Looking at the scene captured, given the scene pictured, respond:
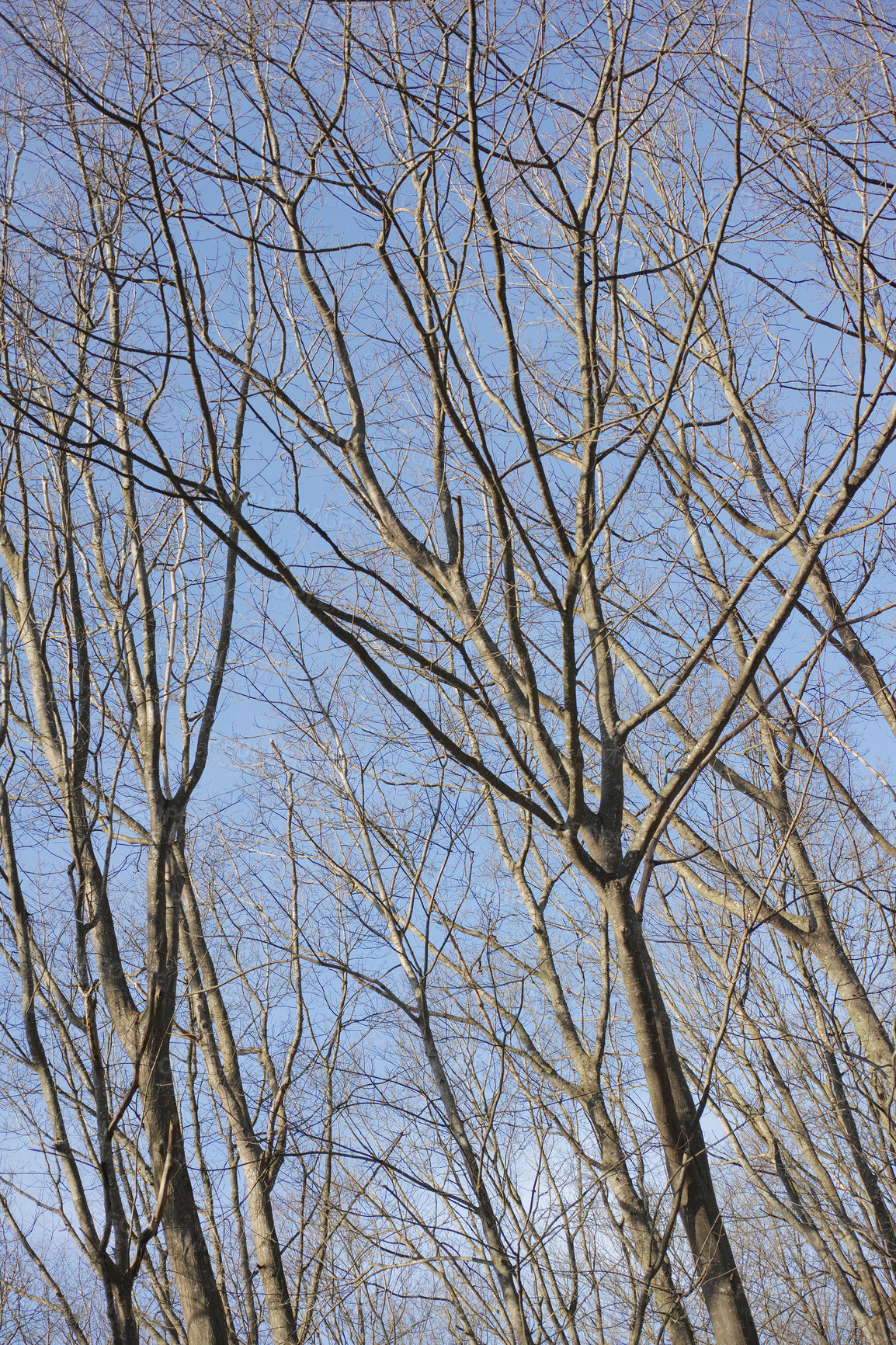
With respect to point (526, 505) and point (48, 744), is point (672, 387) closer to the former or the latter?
point (526, 505)

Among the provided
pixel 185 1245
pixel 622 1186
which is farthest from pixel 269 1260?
pixel 622 1186

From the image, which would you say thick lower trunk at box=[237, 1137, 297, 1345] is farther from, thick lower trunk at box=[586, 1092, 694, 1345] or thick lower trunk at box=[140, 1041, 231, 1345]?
thick lower trunk at box=[586, 1092, 694, 1345]

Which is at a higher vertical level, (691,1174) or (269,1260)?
(269,1260)

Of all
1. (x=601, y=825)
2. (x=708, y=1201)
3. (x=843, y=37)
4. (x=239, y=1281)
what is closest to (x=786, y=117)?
(x=843, y=37)

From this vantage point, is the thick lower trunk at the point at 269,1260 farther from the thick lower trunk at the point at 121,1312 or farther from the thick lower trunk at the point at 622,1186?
the thick lower trunk at the point at 121,1312

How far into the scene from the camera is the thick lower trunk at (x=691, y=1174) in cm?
223

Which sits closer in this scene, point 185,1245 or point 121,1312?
point 121,1312

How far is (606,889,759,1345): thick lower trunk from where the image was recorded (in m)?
2.23

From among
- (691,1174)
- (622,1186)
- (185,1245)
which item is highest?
(185,1245)

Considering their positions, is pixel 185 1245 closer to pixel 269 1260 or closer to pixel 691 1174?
pixel 269 1260

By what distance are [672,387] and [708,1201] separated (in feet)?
6.20

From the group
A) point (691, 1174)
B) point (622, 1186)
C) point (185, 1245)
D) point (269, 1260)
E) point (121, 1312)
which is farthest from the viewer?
point (269, 1260)

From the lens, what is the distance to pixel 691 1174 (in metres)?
2.27

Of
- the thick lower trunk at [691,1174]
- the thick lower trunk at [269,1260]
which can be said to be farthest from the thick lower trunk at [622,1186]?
the thick lower trunk at [269,1260]
